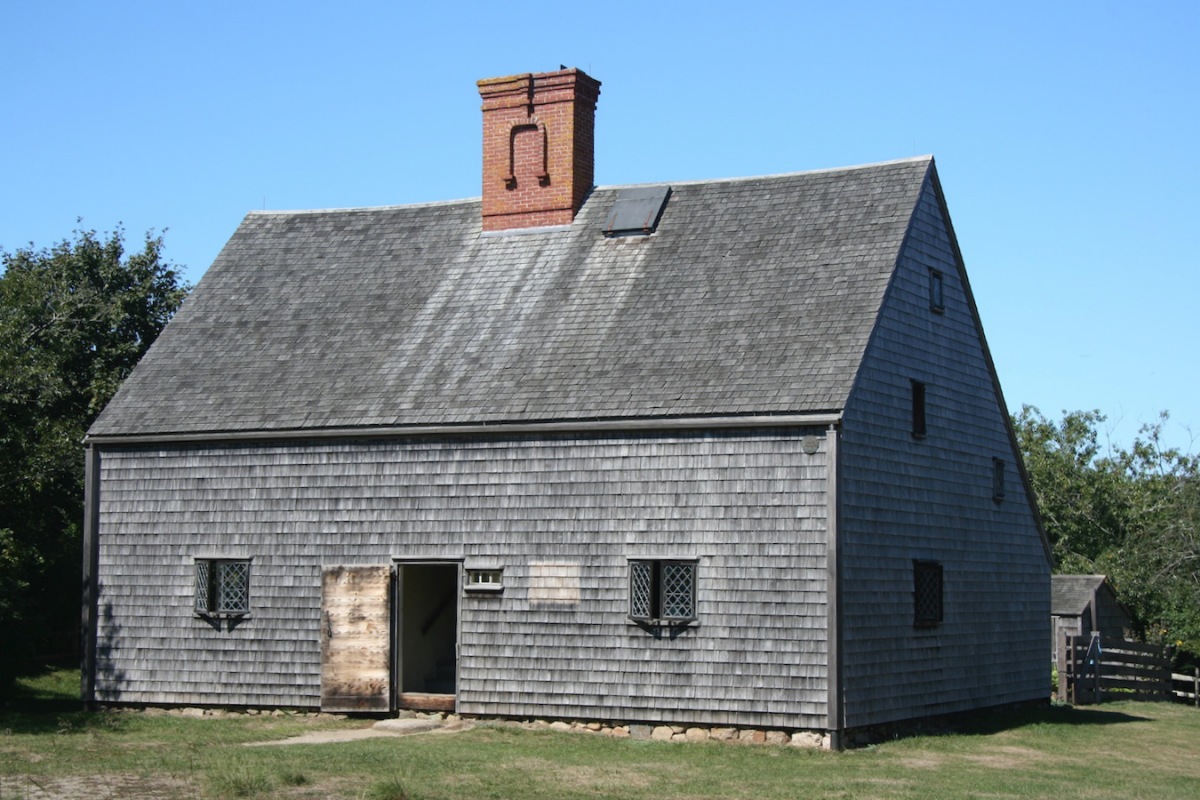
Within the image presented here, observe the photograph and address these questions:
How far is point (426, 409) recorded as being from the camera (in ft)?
74.7

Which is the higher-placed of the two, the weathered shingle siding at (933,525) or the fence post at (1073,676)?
the weathered shingle siding at (933,525)

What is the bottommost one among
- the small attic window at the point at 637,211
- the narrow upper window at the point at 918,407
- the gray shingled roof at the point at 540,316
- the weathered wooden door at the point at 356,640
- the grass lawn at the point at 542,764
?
the grass lawn at the point at 542,764

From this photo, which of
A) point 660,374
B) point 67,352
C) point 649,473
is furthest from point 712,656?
point 67,352

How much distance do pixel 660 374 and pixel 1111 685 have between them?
13609 millimetres

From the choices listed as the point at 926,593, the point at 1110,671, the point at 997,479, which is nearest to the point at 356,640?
the point at 926,593

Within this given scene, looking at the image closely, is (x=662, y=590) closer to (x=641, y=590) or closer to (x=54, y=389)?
(x=641, y=590)

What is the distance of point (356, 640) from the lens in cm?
2266

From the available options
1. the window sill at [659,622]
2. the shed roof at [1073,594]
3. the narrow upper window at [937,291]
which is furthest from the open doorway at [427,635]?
the shed roof at [1073,594]

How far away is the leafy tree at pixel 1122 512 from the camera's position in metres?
38.9

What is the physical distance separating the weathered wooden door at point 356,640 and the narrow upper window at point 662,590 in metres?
3.89

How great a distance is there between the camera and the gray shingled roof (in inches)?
850

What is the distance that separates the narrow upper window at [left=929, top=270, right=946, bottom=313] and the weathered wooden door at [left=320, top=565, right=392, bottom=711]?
9.13 m

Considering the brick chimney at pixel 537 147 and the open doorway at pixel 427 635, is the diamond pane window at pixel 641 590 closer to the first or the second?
the open doorway at pixel 427 635

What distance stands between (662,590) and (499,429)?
3.30 m
